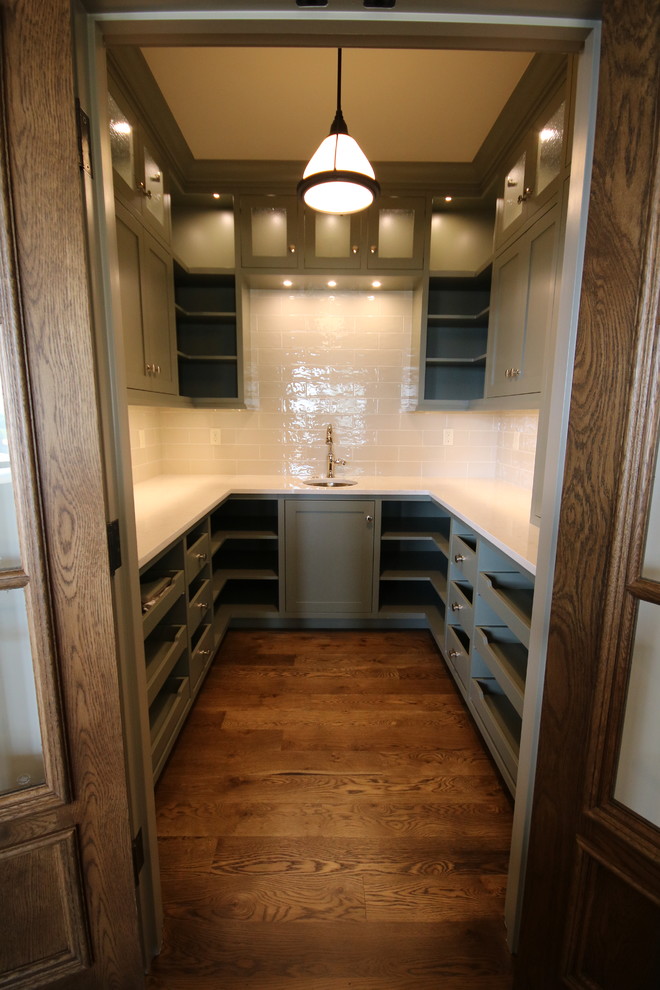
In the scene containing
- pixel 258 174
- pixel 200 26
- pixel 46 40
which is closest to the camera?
pixel 46 40

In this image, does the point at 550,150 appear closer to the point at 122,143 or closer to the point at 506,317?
the point at 506,317

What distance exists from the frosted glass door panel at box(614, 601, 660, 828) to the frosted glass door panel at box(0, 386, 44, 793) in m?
1.11

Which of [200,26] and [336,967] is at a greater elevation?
[200,26]

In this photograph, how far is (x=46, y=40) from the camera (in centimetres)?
70

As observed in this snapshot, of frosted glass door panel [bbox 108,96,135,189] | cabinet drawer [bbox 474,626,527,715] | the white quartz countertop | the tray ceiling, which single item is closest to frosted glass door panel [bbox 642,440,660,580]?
the white quartz countertop

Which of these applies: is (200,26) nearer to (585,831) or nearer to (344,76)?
(344,76)

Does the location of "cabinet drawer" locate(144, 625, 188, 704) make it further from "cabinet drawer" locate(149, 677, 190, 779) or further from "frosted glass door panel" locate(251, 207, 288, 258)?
"frosted glass door panel" locate(251, 207, 288, 258)

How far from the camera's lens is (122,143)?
168 cm

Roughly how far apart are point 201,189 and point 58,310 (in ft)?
7.46

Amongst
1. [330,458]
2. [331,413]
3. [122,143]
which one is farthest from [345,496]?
[122,143]

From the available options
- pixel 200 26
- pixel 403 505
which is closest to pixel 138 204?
pixel 200 26

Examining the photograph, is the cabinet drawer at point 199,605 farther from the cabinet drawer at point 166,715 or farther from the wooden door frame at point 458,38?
the wooden door frame at point 458,38

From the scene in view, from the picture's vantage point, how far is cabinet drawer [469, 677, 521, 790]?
1516mm

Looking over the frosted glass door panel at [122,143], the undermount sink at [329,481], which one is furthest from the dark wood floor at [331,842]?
the frosted glass door panel at [122,143]
